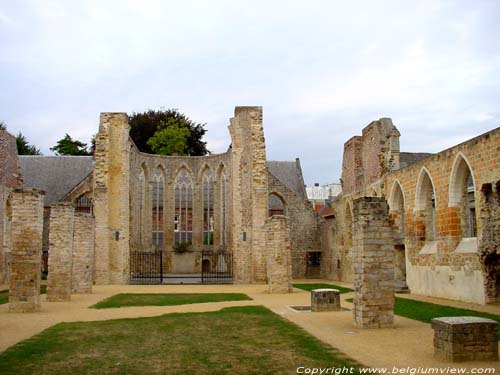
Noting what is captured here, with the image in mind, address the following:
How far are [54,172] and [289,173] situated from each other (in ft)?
54.0

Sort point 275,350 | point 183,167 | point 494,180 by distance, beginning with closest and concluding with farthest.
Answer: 1. point 275,350
2. point 494,180
3. point 183,167

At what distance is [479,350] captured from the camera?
7.41 m

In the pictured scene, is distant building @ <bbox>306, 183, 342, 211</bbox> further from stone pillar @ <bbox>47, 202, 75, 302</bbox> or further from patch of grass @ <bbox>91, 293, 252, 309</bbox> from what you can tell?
stone pillar @ <bbox>47, 202, 75, 302</bbox>

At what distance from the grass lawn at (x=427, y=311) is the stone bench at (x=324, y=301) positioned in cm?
142

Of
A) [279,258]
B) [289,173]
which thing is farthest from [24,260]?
[289,173]

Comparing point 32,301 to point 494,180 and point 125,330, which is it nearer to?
point 125,330

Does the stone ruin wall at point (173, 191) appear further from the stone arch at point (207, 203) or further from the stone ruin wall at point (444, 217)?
the stone ruin wall at point (444, 217)

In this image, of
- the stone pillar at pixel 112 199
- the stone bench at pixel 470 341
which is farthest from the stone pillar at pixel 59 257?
the stone bench at pixel 470 341

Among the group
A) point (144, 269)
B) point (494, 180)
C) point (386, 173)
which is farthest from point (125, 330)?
point (144, 269)

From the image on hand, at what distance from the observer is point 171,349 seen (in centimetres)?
856

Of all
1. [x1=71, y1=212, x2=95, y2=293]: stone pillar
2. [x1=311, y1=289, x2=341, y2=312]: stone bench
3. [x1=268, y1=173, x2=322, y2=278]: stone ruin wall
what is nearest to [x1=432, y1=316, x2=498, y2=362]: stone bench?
[x1=311, y1=289, x2=341, y2=312]: stone bench

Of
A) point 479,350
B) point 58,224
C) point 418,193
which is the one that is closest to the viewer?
point 479,350

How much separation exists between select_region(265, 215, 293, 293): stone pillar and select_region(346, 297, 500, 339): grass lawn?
5.43 metres

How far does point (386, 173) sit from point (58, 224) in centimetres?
1260
